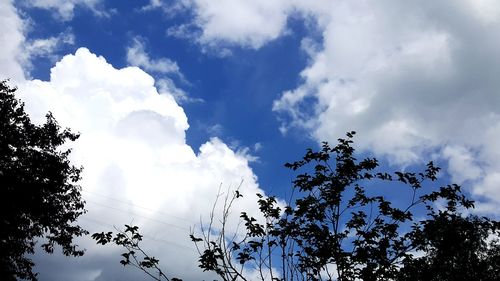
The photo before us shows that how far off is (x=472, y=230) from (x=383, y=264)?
2.42 metres

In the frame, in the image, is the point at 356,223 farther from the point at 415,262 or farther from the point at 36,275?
the point at 36,275

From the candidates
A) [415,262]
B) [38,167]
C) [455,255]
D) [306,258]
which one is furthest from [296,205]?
[38,167]

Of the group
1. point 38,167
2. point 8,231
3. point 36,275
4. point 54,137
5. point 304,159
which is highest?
point 54,137

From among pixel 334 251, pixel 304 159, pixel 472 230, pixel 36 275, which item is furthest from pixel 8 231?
pixel 472 230

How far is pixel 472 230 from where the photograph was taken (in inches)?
344

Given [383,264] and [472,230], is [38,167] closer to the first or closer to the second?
[383,264]

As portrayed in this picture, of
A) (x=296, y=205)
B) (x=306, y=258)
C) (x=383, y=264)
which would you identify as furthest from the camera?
(x=296, y=205)

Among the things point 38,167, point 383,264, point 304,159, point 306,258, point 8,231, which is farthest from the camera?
point 38,167

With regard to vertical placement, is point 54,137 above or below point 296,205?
above

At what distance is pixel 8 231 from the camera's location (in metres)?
19.2

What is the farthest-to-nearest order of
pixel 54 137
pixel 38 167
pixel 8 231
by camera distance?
pixel 54 137 → pixel 38 167 → pixel 8 231

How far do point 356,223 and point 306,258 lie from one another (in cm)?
190

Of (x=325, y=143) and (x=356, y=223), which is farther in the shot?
(x=325, y=143)

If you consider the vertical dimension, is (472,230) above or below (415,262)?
above
